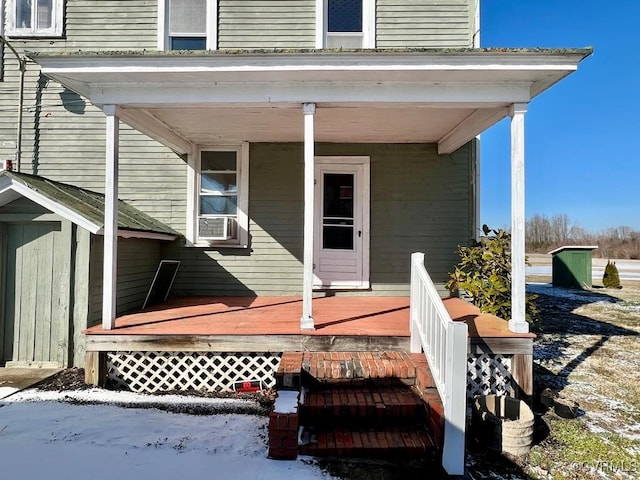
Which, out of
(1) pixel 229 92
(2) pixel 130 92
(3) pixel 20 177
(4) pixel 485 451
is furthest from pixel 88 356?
(4) pixel 485 451

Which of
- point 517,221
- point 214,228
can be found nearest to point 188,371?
point 214,228

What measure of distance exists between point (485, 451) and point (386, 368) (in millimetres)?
884

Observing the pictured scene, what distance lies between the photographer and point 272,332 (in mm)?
3572

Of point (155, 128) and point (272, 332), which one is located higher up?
point (155, 128)

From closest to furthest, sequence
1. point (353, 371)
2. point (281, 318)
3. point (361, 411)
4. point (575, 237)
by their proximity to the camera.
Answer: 1. point (361, 411)
2. point (353, 371)
3. point (281, 318)
4. point (575, 237)

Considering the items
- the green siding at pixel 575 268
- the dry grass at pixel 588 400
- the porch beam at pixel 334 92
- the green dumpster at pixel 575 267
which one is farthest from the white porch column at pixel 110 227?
the green siding at pixel 575 268

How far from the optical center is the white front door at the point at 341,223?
5715mm

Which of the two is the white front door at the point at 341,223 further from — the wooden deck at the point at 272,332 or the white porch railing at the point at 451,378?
the white porch railing at the point at 451,378

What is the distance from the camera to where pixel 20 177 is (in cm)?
393

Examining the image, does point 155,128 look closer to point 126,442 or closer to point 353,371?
point 126,442

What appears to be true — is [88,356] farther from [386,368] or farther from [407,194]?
[407,194]

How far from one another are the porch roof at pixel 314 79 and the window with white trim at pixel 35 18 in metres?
3.02

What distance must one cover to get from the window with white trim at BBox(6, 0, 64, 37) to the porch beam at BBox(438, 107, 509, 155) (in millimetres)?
5927

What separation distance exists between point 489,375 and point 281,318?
2.14m
